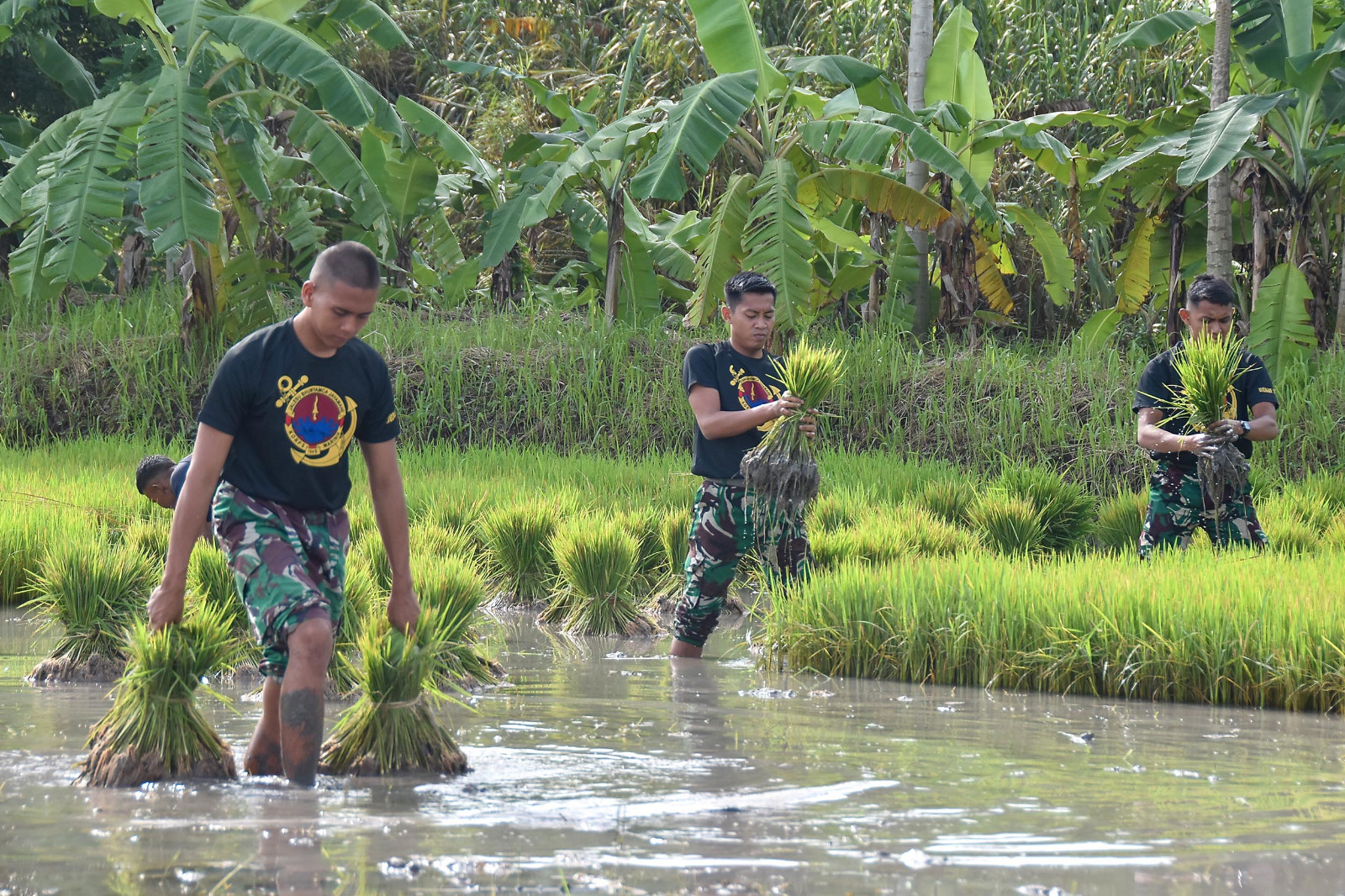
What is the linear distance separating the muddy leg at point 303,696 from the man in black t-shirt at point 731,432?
2.44 metres

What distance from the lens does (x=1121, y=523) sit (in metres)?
9.96

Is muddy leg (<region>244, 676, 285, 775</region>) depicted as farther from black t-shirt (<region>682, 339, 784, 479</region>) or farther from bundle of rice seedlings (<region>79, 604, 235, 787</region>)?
black t-shirt (<region>682, 339, 784, 479</region>)

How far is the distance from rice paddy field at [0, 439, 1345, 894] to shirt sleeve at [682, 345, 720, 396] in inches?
43.3

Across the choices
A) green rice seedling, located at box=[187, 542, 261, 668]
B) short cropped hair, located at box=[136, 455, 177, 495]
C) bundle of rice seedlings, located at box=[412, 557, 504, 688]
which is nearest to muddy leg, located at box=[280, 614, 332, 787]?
bundle of rice seedlings, located at box=[412, 557, 504, 688]

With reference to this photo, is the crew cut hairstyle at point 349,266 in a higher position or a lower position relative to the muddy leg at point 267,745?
higher

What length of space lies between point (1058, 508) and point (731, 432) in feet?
14.5

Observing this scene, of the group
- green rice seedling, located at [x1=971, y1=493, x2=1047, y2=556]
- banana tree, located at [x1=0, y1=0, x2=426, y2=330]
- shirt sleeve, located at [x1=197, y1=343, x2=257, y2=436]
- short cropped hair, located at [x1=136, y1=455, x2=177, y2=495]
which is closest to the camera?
shirt sleeve, located at [x1=197, y1=343, x2=257, y2=436]

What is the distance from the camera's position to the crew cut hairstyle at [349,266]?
418 cm

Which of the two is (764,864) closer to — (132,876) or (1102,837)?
(1102,837)

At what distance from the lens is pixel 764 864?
3.43 m

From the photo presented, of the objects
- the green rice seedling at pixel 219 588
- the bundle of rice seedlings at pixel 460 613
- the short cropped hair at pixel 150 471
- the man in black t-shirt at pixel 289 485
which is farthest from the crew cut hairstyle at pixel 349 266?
the short cropped hair at pixel 150 471

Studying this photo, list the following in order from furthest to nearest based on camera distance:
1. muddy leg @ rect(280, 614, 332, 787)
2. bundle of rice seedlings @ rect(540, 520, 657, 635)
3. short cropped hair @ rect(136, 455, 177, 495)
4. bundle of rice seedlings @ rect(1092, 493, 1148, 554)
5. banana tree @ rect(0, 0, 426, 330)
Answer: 1. banana tree @ rect(0, 0, 426, 330)
2. bundle of rice seedlings @ rect(1092, 493, 1148, 554)
3. bundle of rice seedlings @ rect(540, 520, 657, 635)
4. short cropped hair @ rect(136, 455, 177, 495)
5. muddy leg @ rect(280, 614, 332, 787)

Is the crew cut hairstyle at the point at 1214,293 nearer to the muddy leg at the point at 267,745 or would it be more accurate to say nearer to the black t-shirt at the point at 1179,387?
the black t-shirt at the point at 1179,387

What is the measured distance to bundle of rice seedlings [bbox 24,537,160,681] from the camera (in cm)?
629
